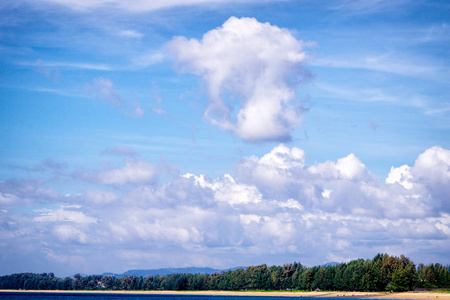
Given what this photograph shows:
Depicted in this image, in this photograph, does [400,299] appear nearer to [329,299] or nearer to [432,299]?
[432,299]

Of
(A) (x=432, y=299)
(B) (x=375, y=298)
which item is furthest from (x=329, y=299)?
(A) (x=432, y=299)

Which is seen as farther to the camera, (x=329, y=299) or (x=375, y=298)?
(x=329, y=299)

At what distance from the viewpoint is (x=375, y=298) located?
180 metres

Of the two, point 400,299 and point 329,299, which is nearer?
point 400,299

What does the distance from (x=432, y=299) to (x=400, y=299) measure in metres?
10.2

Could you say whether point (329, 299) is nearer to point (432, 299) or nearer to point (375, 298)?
point (375, 298)

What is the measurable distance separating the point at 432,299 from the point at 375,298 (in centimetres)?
1904

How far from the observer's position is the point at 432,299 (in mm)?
170000

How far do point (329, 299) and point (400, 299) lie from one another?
31.3 m

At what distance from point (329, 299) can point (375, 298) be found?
73.3 feet

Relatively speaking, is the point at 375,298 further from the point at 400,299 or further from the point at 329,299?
the point at 329,299

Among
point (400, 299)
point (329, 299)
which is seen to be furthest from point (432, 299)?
point (329, 299)

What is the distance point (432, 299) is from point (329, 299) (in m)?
40.6

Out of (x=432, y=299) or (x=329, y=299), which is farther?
(x=329, y=299)
